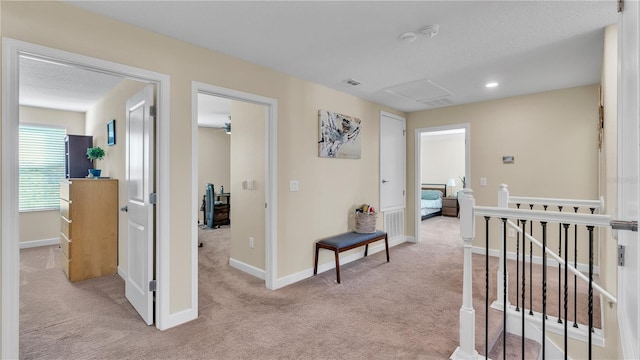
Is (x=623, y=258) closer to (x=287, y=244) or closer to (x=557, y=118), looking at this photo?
(x=287, y=244)

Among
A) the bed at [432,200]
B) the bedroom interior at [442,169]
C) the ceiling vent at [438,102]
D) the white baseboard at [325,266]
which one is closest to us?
the white baseboard at [325,266]

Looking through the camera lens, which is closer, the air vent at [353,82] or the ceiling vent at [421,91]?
the air vent at [353,82]

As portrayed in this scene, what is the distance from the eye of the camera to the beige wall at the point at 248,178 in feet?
11.6

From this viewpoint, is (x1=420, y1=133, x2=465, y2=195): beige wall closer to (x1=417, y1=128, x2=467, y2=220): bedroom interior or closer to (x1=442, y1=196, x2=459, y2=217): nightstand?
(x1=417, y1=128, x2=467, y2=220): bedroom interior

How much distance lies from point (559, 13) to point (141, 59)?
2.99 metres

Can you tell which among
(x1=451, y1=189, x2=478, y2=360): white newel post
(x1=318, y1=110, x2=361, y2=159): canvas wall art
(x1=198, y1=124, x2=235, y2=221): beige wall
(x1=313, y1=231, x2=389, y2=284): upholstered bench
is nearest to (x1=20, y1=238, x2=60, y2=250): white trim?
(x1=198, y1=124, x2=235, y2=221): beige wall

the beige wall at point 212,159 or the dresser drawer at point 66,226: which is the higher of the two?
the beige wall at point 212,159

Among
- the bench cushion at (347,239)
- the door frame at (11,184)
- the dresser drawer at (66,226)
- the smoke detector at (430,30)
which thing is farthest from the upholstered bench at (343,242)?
the dresser drawer at (66,226)

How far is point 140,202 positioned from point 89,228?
5.07 feet

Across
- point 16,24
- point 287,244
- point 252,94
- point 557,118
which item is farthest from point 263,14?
point 557,118

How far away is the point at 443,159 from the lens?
913 centimetres

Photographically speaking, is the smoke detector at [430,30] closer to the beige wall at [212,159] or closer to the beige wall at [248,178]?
the beige wall at [248,178]

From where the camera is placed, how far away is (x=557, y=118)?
3.93 metres

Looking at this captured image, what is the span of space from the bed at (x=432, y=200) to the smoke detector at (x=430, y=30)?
595cm
